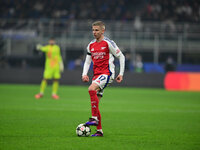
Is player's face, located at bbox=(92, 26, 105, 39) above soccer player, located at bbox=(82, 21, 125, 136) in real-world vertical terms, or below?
above

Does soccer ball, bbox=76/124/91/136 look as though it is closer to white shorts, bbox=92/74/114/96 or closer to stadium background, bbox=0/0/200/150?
white shorts, bbox=92/74/114/96

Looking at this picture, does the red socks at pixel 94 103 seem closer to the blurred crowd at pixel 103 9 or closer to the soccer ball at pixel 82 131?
the soccer ball at pixel 82 131

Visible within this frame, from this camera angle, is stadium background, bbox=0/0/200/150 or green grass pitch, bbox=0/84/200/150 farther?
stadium background, bbox=0/0/200/150

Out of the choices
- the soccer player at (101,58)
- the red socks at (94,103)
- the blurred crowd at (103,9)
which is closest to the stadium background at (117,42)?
the blurred crowd at (103,9)

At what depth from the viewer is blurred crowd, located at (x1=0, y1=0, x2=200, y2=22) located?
98.5ft

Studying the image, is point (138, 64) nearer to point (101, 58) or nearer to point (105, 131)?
point (105, 131)

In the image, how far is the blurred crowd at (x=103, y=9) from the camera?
30.0m

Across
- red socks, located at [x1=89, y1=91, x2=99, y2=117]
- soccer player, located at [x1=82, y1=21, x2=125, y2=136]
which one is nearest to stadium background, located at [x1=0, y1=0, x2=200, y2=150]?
soccer player, located at [x1=82, y1=21, x2=125, y2=136]

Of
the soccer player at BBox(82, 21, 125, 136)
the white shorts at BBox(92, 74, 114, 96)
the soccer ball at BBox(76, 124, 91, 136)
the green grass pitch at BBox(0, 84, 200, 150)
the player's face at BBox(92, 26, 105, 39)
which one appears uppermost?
the player's face at BBox(92, 26, 105, 39)

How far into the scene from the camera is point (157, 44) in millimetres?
26438

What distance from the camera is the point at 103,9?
3153 cm

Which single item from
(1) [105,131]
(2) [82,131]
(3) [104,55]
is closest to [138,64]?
(1) [105,131]

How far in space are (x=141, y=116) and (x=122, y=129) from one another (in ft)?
9.22

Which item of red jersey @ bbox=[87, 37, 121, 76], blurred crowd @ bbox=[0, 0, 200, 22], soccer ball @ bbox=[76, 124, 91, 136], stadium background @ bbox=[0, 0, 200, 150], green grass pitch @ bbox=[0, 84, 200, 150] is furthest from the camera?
blurred crowd @ bbox=[0, 0, 200, 22]
